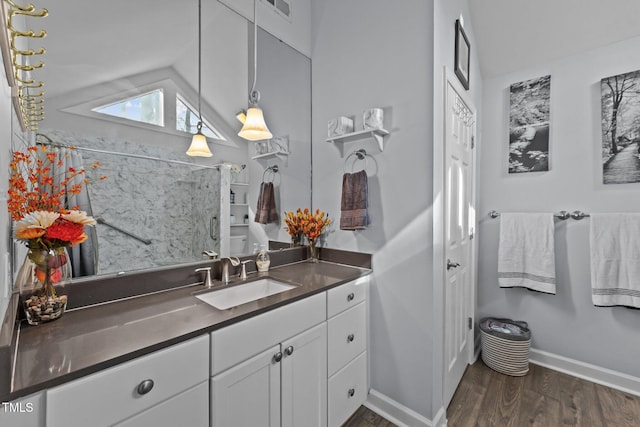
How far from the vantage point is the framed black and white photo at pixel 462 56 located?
182 cm

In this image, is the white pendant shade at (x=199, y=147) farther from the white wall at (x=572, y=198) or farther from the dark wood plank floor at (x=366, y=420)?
the white wall at (x=572, y=198)

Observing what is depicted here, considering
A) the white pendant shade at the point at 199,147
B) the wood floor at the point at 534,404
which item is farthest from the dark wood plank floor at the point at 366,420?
the white pendant shade at the point at 199,147

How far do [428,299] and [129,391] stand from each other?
141 centimetres

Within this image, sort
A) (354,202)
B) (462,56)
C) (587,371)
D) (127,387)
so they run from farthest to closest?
(587,371), (462,56), (354,202), (127,387)

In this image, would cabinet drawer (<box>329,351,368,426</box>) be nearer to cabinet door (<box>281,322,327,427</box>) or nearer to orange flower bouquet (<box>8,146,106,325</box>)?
cabinet door (<box>281,322,327,427</box>)

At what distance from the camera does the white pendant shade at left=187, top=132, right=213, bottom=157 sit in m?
1.51

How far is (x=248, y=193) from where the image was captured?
179 centimetres

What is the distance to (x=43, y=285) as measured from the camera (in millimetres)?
966

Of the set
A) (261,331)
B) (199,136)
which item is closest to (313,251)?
(261,331)

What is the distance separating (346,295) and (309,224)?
597 millimetres

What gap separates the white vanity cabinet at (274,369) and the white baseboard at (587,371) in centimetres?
194

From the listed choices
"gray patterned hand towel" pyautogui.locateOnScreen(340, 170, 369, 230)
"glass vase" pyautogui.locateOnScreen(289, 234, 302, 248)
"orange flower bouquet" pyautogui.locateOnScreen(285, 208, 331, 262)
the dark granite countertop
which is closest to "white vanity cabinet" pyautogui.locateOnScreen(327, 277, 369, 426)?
A: the dark granite countertop

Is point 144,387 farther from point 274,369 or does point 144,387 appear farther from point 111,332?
point 274,369

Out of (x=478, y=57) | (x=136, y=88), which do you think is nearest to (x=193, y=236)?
(x=136, y=88)
